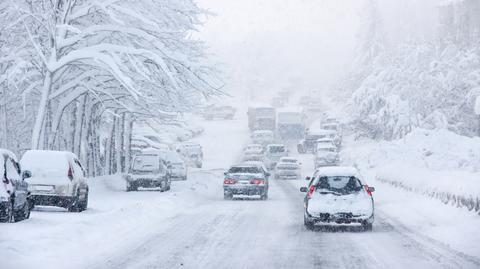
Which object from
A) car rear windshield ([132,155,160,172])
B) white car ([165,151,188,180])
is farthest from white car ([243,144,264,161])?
car rear windshield ([132,155,160,172])

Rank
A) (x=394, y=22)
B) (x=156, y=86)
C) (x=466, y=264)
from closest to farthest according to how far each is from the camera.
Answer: (x=466, y=264), (x=156, y=86), (x=394, y=22)

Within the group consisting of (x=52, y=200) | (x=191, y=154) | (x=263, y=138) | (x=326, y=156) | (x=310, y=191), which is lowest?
(x=52, y=200)

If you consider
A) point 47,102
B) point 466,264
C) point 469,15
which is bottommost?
point 466,264

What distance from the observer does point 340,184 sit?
2155 centimetres

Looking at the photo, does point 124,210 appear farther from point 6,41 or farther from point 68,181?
point 6,41

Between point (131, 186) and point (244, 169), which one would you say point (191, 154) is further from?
point (244, 169)

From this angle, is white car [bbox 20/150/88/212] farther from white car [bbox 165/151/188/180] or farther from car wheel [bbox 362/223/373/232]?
white car [bbox 165/151/188/180]

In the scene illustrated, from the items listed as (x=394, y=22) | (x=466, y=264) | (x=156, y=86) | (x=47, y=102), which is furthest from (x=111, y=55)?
(x=394, y=22)

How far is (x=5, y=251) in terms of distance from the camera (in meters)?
14.0

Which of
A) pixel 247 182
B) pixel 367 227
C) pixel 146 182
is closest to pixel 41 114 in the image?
pixel 146 182

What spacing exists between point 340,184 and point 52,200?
8.05 m

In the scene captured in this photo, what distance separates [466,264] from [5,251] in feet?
24.5

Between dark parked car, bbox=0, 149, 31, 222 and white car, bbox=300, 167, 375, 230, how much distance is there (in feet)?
22.5

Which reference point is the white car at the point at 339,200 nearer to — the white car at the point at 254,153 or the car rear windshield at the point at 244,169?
the car rear windshield at the point at 244,169
